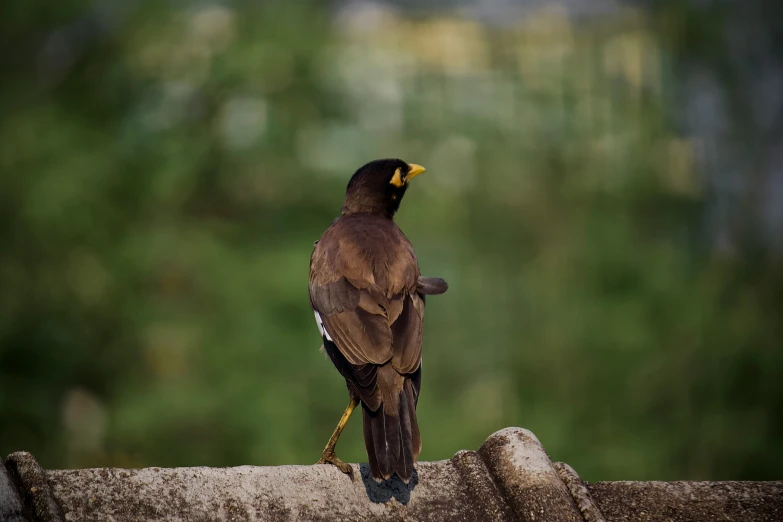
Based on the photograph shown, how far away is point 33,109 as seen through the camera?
43.6 feet

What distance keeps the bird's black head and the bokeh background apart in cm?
605

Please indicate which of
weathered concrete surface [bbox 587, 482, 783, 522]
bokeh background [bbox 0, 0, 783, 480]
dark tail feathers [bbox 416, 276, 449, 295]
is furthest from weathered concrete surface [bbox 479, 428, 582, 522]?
bokeh background [bbox 0, 0, 783, 480]

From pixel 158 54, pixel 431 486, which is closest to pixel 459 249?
pixel 158 54

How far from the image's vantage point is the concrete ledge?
9.95 feet

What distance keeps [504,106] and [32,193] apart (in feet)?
22.3

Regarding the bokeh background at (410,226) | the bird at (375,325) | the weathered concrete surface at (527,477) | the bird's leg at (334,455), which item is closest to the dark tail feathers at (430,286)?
the bird at (375,325)

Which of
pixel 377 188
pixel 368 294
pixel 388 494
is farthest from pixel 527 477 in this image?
pixel 377 188

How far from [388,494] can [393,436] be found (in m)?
0.26

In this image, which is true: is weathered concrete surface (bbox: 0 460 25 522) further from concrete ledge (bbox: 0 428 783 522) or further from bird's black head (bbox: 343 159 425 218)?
bird's black head (bbox: 343 159 425 218)

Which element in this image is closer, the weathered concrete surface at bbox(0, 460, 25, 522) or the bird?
the weathered concrete surface at bbox(0, 460, 25, 522)

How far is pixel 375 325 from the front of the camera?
4242 millimetres

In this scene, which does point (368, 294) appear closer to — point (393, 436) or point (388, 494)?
point (393, 436)

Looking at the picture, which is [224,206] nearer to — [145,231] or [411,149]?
[145,231]

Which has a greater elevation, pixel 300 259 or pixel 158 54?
pixel 158 54
